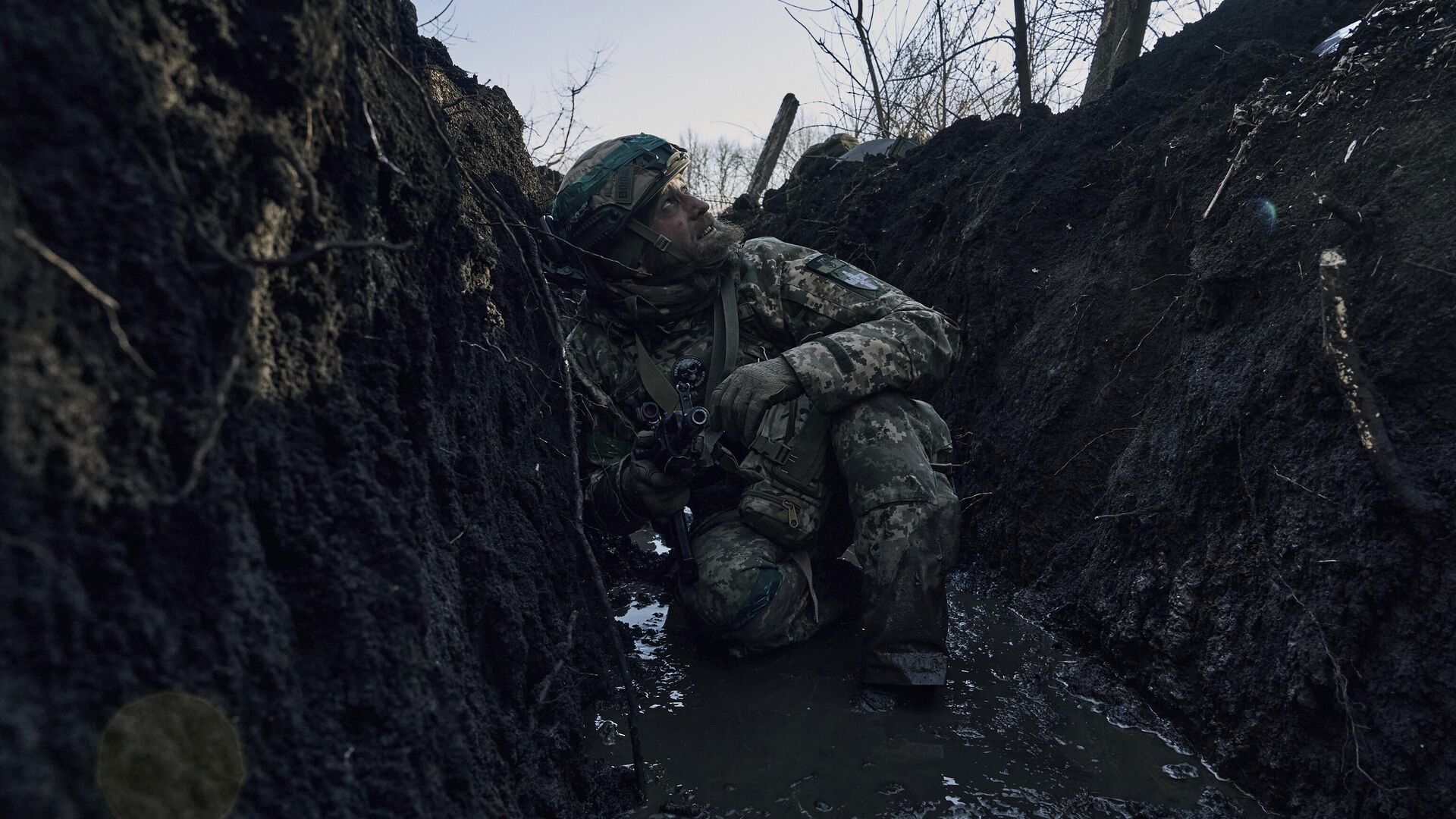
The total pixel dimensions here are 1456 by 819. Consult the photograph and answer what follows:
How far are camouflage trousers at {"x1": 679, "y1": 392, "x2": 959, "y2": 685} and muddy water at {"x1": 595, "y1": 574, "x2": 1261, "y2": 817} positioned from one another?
129 mm

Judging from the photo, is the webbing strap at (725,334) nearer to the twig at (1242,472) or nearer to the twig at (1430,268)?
the twig at (1242,472)

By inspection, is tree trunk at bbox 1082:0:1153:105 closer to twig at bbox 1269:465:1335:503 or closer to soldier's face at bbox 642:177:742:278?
soldier's face at bbox 642:177:742:278

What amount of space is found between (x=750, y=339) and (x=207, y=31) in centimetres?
232

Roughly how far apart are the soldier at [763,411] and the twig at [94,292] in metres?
1.91

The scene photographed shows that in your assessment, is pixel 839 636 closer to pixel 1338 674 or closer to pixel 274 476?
pixel 1338 674

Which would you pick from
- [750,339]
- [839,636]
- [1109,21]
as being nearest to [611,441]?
[750,339]

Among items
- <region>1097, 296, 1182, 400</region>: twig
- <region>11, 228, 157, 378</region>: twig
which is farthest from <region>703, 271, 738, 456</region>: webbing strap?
<region>11, 228, 157, 378</region>: twig

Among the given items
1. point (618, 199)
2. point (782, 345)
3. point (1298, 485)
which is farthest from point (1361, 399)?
point (618, 199)

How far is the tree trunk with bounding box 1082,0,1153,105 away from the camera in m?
5.59

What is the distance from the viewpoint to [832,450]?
3033mm

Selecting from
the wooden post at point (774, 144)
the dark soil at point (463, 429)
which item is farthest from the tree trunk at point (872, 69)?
the dark soil at point (463, 429)

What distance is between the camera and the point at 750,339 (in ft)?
10.7

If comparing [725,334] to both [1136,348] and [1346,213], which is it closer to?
[1136,348]

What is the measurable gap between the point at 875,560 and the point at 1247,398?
1.14 m
